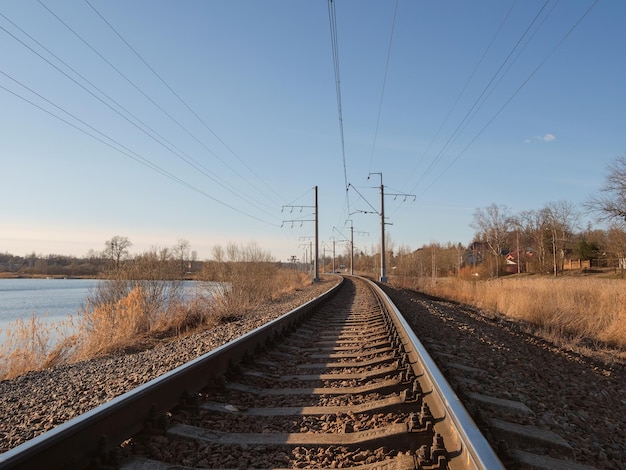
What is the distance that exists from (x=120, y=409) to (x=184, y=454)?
494mm

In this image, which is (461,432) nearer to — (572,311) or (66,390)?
(66,390)

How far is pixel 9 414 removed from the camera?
179 inches

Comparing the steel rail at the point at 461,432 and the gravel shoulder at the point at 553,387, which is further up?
the steel rail at the point at 461,432

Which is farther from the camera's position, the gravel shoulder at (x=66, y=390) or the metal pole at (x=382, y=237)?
the metal pole at (x=382, y=237)

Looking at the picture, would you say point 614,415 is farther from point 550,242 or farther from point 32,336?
point 550,242

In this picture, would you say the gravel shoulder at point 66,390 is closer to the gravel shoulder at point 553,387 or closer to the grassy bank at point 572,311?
the gravel shoulder at point 553,387

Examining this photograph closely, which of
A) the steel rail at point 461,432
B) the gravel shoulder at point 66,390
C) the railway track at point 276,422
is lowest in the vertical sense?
the gravel shoulder at point 66,390

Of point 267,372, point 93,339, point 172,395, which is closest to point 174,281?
point 93,339

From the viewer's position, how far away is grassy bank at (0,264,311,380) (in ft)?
34.6

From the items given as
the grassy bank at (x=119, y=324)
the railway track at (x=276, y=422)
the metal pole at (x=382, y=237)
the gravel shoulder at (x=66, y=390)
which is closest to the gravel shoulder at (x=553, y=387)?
the railway track at (x=276, y=422)

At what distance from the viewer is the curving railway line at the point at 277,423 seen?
255cm

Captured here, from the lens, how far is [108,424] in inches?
112

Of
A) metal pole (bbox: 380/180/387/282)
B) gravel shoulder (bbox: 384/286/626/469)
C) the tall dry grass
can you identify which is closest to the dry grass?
gravel shoulder (bbox: 384/286/626/469)

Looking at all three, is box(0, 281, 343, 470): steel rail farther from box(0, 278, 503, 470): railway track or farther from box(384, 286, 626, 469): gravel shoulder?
box(384, 286, 626, 469): gravel shoulder
